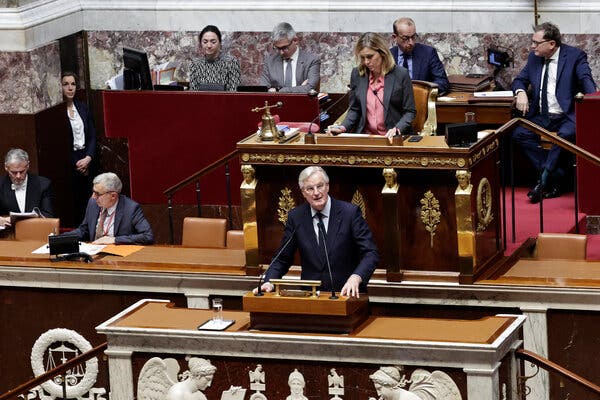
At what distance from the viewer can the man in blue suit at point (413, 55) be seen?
1350 cm

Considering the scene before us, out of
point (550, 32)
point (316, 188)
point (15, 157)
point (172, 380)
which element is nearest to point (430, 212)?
point (316, 188)

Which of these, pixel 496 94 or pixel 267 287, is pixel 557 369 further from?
pixel 496 94

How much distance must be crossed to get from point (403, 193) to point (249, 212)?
40.5 inches

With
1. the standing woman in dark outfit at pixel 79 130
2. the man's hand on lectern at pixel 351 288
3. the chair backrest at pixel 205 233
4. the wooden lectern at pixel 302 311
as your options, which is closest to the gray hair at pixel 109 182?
the chair backrest at pixel 205 233

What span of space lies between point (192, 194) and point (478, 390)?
5275 millimetres

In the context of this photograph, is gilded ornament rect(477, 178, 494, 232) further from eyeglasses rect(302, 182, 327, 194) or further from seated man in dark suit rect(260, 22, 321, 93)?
seated man in dark suit rect(260, 22, 321, 93)

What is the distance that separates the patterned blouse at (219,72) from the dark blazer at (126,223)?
6.81 ft

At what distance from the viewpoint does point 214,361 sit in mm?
9727

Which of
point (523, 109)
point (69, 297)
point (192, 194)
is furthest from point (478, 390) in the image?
point (192, 194)

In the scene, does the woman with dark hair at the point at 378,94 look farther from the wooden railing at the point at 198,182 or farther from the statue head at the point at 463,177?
the wooden railing at the point at 198,182

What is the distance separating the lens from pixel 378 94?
449 inches

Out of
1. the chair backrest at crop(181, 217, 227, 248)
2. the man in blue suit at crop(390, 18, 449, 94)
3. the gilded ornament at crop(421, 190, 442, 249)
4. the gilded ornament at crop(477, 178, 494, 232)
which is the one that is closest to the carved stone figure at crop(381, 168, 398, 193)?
the gilded ornament at crop(421, 190, 442, 249)

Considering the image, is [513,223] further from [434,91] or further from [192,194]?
[192,194]

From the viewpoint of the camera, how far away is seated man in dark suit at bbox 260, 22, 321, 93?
13844mm
